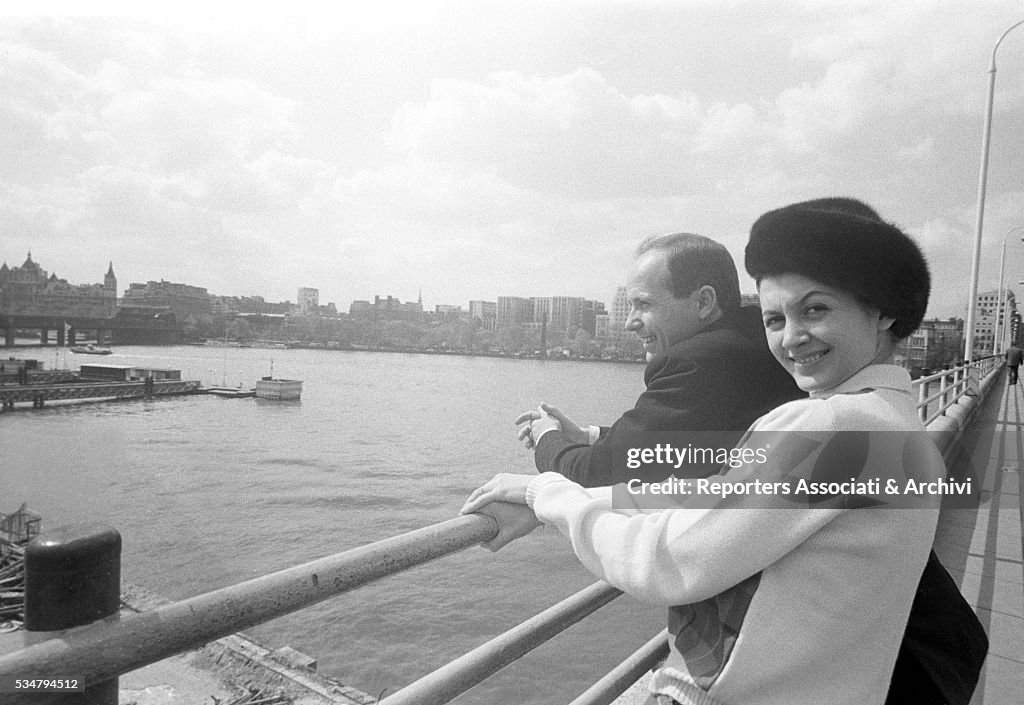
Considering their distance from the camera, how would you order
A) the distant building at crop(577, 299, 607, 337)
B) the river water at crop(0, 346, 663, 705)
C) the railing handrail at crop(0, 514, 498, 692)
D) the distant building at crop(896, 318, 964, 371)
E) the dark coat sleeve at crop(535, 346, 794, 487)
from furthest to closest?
the distant building at crop(577, 299, 607, 337)
the river water at crop(0, 346, 663, 705)
the distant building at crop(896, 318, 964, 371)
the dark coat sleeve at crop(535, 346, 794, 487)
the railing handrail at crop(0, 514, 498, 692)

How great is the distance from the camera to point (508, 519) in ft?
3.33

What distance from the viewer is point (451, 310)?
10619cm

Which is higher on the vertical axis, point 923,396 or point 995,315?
point 995,315

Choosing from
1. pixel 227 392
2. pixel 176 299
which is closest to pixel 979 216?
pixel 176 299

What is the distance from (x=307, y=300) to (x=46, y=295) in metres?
50.2

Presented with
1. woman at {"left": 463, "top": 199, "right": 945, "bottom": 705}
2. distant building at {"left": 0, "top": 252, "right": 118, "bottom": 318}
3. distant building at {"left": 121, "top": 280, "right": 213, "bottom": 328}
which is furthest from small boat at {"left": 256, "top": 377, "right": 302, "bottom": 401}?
woman at {"left": 463, "top": 199, "right": 945, "bottom": 705}

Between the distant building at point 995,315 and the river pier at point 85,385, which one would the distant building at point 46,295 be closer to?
the river pier at point 85,385

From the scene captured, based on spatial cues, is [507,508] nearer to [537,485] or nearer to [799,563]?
[537,485]

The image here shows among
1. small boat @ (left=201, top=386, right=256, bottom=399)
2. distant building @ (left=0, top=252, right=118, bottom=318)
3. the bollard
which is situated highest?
distant building @ (left=0, top=252, right=118, bottom=318)

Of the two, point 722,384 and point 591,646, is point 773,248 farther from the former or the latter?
point 591,646

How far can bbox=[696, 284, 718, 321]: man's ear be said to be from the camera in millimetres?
1484

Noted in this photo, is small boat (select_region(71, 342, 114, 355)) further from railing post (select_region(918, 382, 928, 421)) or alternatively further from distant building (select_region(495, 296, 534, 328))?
railing post (select_region(918, 382, 928, 421))

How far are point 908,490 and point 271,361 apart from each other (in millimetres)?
90743

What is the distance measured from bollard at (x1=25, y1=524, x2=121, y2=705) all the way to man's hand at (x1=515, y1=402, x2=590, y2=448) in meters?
0.95
